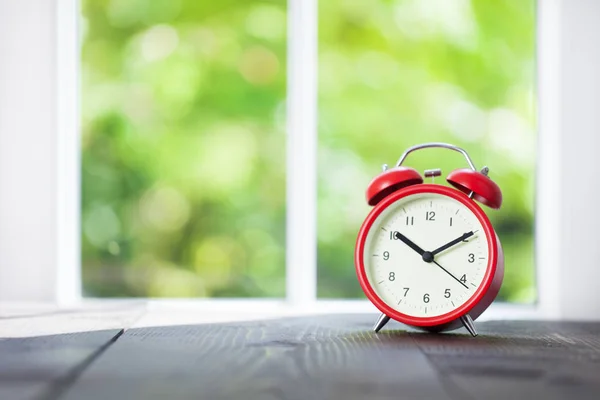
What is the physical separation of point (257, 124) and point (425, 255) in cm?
78

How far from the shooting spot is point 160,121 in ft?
7.15

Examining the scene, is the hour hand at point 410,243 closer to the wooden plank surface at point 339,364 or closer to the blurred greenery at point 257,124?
the wooden plank surface at point 339,364

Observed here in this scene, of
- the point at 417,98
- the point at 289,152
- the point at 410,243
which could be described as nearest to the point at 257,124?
the point at 289,152

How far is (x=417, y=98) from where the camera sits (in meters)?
2.14

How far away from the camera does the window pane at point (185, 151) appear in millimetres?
2162

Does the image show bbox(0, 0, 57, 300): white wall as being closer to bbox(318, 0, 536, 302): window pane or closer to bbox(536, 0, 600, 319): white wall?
bbox(318, 0, 536, 302): window pane

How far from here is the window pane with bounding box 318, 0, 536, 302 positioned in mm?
2129

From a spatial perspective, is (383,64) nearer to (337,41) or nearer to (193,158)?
(337,41)

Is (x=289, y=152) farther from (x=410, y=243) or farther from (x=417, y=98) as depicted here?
(x=410, y=243)

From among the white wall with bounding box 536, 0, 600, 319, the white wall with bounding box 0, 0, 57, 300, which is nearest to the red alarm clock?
the white wall with bounding box 536, 0, 600, 319

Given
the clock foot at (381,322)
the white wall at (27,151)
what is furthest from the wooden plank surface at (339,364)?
the white wall at (27,151)

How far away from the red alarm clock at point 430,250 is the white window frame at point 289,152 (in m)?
0.51

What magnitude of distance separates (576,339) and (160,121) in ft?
4.07

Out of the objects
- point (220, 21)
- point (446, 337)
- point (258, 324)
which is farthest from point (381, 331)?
point (220, 21)
